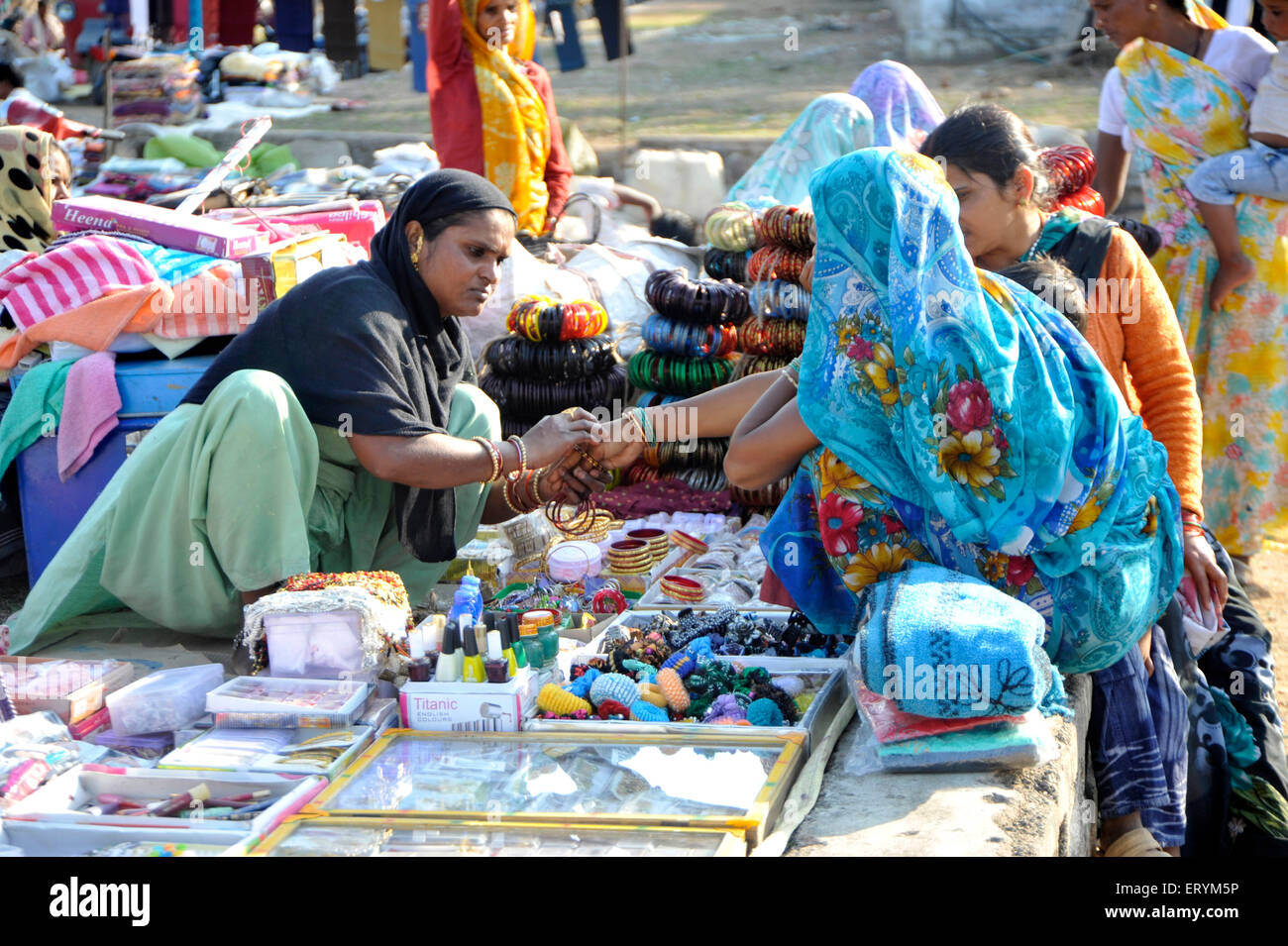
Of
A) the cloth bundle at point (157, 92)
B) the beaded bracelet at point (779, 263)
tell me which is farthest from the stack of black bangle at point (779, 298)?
the cloth bundle at point (157, 92)

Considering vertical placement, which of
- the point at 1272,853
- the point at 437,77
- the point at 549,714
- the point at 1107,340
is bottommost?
the point at 1272,853

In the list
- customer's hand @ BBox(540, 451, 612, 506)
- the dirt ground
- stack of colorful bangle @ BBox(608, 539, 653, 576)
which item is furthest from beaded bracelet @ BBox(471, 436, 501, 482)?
the dirt ground

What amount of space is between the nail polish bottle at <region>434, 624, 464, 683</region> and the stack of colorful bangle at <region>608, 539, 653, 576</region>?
4.99 ft

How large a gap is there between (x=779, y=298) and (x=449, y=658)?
2.53 m

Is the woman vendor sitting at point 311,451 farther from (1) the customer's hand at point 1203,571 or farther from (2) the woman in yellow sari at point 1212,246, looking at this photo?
(2) the woman in yellow sari at point 1212,246

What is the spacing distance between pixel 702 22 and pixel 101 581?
51.5ft


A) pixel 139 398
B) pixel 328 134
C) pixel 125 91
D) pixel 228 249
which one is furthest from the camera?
pixel 125 91

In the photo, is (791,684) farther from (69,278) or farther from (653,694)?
(69,278)

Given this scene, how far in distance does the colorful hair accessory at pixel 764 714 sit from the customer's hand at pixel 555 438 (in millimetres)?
1246

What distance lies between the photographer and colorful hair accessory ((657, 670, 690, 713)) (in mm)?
2863

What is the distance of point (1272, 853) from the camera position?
301 cm

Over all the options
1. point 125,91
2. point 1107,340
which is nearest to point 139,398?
point 1107,340
